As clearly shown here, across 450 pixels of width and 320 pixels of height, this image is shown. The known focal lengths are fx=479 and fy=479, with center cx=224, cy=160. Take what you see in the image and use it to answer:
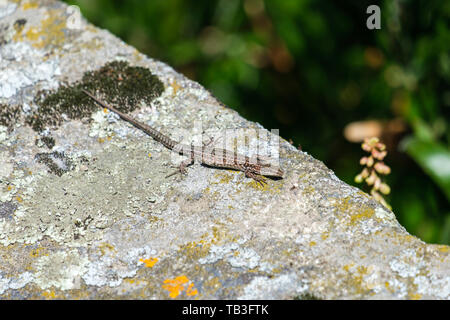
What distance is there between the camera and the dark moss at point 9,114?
346cm

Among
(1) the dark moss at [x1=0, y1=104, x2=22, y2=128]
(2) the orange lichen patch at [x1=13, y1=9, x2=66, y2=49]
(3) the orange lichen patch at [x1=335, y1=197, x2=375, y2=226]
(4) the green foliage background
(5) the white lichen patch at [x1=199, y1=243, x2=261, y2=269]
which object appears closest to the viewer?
(5) the white lichen patch at [x1=199, y1=243, x2=261, y2=269]

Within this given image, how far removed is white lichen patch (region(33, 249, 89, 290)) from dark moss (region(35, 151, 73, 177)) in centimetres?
64

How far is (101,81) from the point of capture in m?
3.69

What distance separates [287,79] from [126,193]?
3.93 meters

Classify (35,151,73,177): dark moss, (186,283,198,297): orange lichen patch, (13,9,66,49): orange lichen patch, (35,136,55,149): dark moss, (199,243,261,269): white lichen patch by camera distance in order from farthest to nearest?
(13,9,66,49): orange lichen patch
(35,136,55,149): dark moss
(35,151,73,177): dark moss
(199,243,261,269): white lichen patch
(186,283,198,297): orange lichen patch

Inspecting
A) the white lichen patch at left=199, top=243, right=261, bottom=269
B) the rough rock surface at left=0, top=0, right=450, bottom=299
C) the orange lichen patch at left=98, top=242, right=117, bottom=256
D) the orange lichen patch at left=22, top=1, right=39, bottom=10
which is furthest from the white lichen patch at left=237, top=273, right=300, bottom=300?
the orange lichen patch at left=22, top=1, right=39, bottom=10

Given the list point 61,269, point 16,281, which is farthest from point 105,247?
point 16,281

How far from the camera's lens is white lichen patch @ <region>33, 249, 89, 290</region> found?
8.52 ft

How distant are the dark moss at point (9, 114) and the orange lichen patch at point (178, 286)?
1.78m

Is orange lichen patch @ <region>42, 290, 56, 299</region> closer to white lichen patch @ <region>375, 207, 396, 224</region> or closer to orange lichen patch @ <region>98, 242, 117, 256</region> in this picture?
orange lichen patch @ <region>98, 242, 117, 256</region>

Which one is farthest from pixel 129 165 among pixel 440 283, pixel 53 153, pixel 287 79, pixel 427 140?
pixel 287 79

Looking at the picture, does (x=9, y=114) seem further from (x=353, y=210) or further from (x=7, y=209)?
(x=353, y=210)

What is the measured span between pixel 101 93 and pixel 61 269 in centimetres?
147

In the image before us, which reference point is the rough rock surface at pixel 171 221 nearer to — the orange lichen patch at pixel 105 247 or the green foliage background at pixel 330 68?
the orange lichen patch at pixel 105 247
